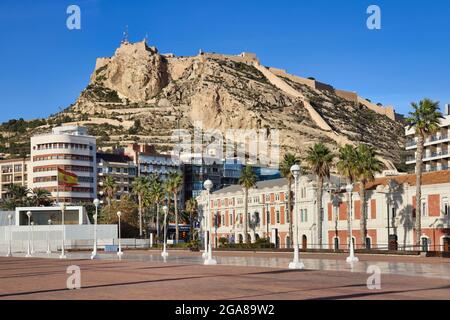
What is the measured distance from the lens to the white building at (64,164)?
17000 centimetres

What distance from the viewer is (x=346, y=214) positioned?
9219 cm

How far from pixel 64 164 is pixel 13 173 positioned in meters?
29.6

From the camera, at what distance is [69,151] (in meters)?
171

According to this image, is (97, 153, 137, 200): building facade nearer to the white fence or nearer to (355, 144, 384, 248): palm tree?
the white fence

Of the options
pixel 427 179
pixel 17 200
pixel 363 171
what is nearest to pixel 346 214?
pixel 363 171

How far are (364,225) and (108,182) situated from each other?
77277 mm

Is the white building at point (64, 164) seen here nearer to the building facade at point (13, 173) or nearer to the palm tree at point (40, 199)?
the palm tree at point (40, 199)

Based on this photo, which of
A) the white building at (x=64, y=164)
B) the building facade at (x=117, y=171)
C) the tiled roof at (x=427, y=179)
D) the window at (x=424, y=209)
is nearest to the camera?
the tiled roof at (x=427, y=179)

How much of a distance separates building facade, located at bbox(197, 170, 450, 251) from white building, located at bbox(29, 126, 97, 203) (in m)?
56.9

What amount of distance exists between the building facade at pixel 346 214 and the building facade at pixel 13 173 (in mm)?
83940

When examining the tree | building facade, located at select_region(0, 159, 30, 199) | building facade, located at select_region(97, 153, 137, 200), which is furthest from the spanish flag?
building facade, located at select_region(0, 159, 30, 199)

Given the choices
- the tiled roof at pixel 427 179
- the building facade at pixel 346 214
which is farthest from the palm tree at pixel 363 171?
the tiled roof at pixel 427 179
